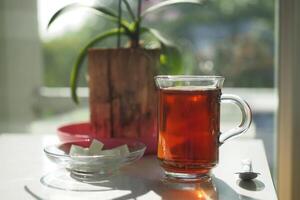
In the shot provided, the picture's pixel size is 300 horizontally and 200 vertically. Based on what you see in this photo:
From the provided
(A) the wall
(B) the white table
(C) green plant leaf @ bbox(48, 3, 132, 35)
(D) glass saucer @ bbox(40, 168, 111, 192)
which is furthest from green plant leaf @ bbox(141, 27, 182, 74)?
(A) the wall

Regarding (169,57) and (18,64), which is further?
(18,64)

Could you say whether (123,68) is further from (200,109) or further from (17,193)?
(17,193)

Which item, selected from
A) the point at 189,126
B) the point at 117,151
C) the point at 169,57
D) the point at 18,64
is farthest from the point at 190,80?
the point at 18,64

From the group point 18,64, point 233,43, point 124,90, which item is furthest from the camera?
point 18,64

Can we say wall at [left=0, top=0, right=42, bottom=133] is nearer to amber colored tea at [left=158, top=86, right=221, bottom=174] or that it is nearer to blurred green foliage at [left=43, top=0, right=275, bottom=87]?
blurred green foliage at [left=43, top=0, right=275, bottom=87]

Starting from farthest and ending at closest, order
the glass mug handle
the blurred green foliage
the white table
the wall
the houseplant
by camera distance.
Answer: the wall < the blurred green foliage < the houseplant < the glass mug handle < the white table

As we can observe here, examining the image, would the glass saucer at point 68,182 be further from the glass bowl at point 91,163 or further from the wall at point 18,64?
the wall at point 18,64

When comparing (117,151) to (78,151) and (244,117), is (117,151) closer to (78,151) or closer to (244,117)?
(78,151)
